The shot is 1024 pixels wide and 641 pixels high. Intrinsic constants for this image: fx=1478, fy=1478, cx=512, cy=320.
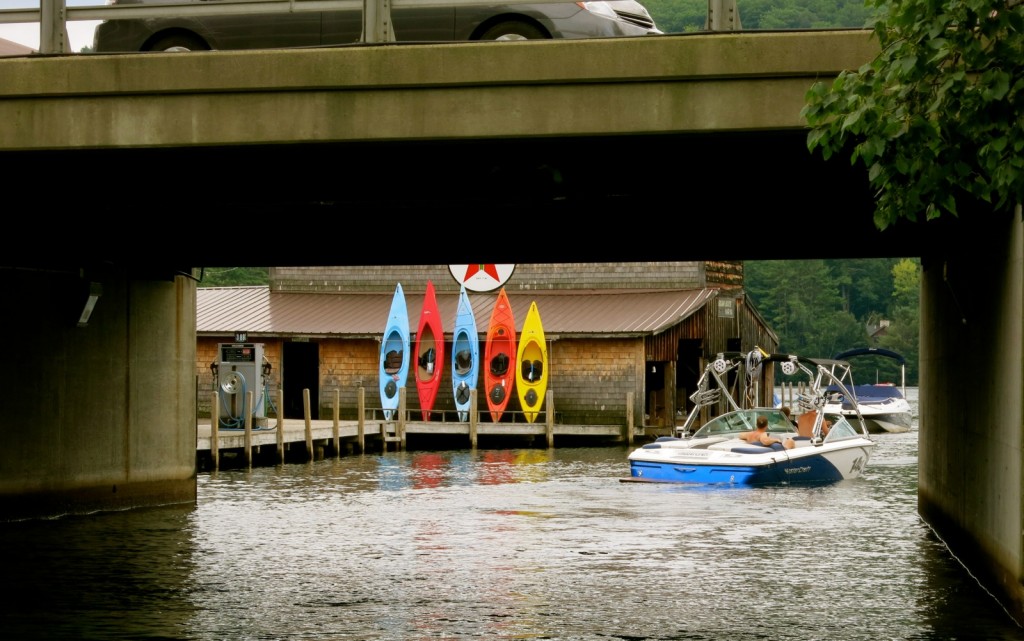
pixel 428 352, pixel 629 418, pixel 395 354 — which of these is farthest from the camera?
pixel 395 354

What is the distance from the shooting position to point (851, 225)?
17.7 meters

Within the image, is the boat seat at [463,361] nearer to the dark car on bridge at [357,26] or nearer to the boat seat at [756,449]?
the boat seat at [756,449]

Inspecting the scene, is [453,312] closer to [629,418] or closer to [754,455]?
[629,418]

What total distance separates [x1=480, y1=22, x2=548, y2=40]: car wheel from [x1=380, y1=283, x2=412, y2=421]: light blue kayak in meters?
30.0

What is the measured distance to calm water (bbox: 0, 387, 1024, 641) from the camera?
42.1ft

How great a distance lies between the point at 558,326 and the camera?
1630 inches

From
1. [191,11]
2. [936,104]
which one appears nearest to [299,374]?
[191,11]

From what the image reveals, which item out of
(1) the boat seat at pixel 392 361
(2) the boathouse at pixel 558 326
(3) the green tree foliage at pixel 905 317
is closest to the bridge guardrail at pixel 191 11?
(2) the boathouse at pixel 558 326

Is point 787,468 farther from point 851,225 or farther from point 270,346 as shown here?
point 270,346

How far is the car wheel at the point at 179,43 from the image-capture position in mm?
11930

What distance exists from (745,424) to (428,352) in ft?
47.9

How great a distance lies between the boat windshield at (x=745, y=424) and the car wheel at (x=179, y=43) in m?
18.5

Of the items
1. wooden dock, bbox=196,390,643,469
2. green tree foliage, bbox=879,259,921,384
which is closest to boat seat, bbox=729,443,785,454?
wooden dock, bbox=196,390,643,469

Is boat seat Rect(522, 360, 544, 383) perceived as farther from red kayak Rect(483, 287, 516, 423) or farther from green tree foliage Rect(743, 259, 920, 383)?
green tree foliage Rect(743, 259, 920, 383)
